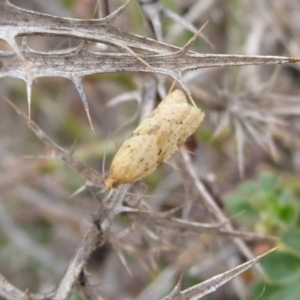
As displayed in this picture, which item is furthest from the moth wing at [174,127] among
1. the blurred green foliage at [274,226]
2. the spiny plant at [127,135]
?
the blurred green foliage at [274,226]

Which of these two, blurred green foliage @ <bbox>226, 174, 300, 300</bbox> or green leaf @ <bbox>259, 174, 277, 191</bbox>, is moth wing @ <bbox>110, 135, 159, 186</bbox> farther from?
green leaf @ <bbox>259, 174, 277, 191</bbox>

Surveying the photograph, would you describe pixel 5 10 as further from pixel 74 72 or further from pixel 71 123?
pixel 71 123

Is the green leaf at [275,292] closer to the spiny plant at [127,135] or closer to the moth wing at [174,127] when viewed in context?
the spiny plant at [127,135]

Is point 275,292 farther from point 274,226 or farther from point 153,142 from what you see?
point 153,142

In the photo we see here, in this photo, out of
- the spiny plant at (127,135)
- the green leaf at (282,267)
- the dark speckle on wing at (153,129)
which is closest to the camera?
the spiny plant at (127,135)

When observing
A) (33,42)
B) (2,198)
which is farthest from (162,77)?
(33,42)

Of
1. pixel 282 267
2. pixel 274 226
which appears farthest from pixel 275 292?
pixel 274 226

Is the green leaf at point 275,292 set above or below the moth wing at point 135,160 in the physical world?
below
